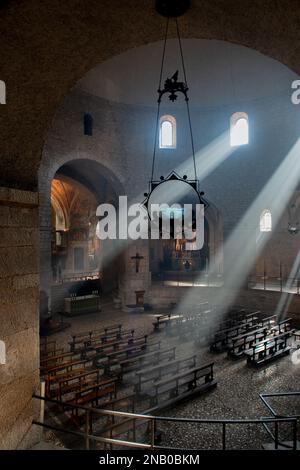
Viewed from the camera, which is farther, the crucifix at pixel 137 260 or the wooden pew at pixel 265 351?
the crucifix at pixel 137 260

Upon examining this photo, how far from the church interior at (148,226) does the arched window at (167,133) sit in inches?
5.1

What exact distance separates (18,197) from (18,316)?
163 centimetres

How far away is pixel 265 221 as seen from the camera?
1852cm

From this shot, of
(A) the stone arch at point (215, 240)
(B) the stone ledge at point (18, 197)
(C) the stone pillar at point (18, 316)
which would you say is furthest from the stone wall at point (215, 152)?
(C) the stone pillar at point (18, 316)

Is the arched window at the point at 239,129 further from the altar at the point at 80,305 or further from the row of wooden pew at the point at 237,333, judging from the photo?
the altar at the point at 80,305

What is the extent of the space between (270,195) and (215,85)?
612 centimetres

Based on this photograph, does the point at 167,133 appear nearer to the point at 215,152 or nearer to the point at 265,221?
the point at 215,152

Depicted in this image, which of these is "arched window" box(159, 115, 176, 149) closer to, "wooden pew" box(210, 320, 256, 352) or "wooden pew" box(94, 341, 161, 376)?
"wooden pew" box(210, 320, 256, 352)

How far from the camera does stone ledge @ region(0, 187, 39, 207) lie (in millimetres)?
4676

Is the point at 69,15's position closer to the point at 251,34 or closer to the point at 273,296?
the point at 251,34

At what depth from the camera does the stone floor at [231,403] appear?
6.23m

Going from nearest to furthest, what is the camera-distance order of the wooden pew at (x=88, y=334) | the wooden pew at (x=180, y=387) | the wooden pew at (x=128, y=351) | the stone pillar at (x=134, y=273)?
the wooden pew at (x=180, y=387)
the wooden pew at (x=128, y=351)
the wooden pew at (x=88, y=334)
the stone pillar at (x=134, y=273)

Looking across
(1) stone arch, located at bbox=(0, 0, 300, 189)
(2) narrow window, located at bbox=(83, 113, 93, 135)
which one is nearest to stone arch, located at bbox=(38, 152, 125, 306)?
(2) narrow window, located at bbox=(83, 113, 93, 135)
